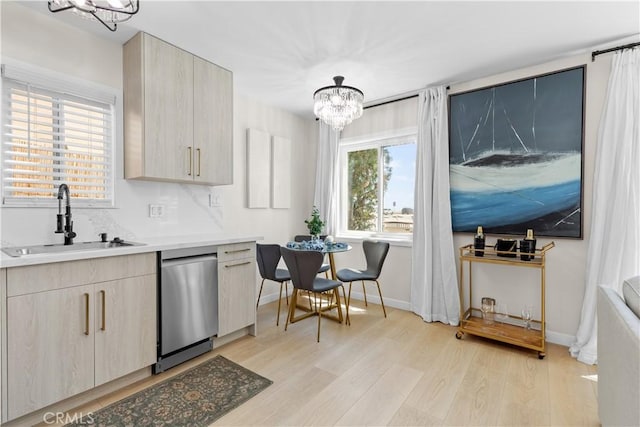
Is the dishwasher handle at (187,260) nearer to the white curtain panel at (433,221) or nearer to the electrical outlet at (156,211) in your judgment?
the electrical outlet at (156,211)

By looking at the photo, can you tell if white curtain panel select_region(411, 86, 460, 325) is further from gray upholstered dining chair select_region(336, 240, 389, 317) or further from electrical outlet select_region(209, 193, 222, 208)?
electrical outlet select_region(209, 193, 222, 208)

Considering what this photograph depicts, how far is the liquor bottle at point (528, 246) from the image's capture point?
8.36ft

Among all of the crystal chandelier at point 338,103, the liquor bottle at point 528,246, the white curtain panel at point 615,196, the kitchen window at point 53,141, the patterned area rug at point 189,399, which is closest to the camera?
the patterned area rug at point 189,399

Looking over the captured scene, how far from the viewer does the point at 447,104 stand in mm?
3213

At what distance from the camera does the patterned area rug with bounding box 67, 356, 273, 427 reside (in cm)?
170

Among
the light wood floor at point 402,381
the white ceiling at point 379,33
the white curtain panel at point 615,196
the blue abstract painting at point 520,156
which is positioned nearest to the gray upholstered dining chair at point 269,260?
the light wood floor at point 402,381

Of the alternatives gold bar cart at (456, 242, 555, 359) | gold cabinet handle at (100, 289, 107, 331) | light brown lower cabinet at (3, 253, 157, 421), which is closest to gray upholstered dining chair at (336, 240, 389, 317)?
gold bar cart at (456, 242, 555, 359)

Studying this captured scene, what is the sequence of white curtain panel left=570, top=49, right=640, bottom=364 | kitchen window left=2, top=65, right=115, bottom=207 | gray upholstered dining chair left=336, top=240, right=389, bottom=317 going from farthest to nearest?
gray upholstered dining chair left=336, top=240, right=389, bottom=317 → white curtain panel left=570, top=49, right=640, bottom=364 → kitchen window left=2, top=65, right=115, bottom=207

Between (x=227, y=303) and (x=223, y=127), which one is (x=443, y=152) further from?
(x=227, y=303)

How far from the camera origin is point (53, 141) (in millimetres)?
2133

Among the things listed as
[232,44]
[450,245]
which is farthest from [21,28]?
[450,245]

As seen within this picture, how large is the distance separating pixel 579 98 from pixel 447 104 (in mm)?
1096

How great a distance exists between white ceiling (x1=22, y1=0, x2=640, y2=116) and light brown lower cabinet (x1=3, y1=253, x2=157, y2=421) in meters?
1.75

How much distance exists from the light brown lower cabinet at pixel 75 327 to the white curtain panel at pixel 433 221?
8.56 ft
